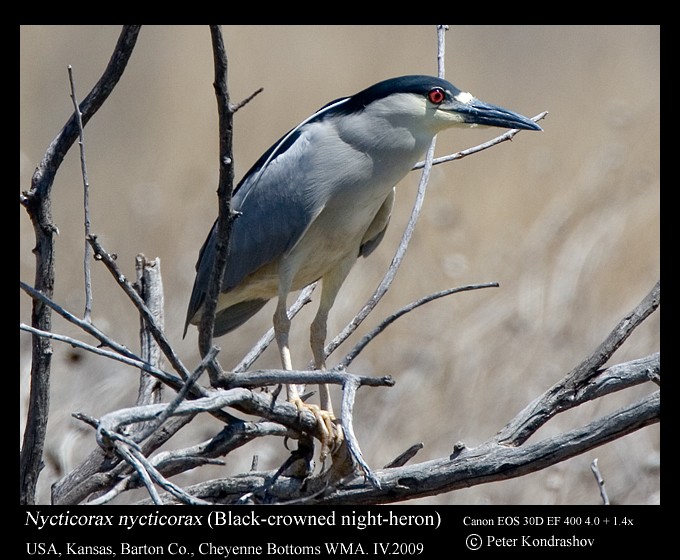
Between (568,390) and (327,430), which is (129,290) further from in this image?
(568,390)

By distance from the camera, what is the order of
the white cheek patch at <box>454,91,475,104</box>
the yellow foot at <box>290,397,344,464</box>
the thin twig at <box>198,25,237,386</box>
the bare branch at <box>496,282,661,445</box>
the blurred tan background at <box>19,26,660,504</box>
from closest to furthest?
the thin twig at <box>198,25,237,386</box> < the bare branch at <box>496,282,661,445</box> < the yellow foot at <box>290,397,344,464</box> < the white cheek patch at <box>454,91,475,104</box> < the blurred tan background at <box>19,26,660,504</box>

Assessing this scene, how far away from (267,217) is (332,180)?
26 centimetres

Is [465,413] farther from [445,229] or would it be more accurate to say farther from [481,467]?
[481,467]

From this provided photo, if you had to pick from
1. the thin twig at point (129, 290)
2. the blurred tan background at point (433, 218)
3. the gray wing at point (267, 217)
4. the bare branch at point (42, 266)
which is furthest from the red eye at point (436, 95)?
the blurred tan background at point (433, 218)

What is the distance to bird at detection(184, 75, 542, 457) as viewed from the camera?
2.91m

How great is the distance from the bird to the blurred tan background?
0.81 meters

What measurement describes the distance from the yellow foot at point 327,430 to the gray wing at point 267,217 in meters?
0.59

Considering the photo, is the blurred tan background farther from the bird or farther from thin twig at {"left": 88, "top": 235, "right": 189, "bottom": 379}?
thin twig at {"left": 88, "top": 235, "right": 189, "bottom": 379}

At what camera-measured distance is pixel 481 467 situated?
76.5 inches

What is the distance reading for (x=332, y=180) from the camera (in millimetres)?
2947

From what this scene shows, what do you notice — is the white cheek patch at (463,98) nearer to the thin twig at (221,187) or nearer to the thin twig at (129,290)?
the thin twig at (221,187)

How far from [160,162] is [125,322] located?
2.15 metres

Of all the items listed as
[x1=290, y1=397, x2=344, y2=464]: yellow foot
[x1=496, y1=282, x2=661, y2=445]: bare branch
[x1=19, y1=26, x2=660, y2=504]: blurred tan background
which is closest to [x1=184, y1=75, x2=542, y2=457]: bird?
[x1=290, y1=397, x2=344, y2=464]: yellow foot
